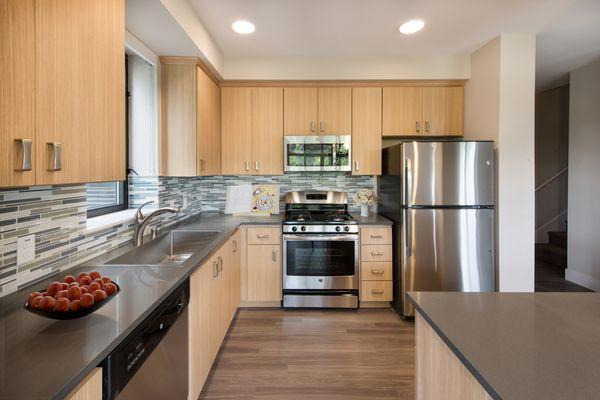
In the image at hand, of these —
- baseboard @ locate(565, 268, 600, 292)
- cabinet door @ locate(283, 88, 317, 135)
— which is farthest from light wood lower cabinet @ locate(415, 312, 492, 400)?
baseboard @ locate(565, 268, 600, 292)

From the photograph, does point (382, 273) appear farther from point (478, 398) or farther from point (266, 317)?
point (478, 398)

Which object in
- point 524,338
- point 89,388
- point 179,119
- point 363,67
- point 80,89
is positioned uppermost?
point 363,67

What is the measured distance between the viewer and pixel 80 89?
4.01 ft

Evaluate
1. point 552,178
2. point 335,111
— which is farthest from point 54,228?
point 552,178

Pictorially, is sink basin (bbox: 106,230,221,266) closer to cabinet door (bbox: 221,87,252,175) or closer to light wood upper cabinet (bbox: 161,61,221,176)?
light wood upper cabinet (bbox: 161,61,221,176)

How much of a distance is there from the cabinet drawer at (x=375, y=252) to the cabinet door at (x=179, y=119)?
1.73 metres

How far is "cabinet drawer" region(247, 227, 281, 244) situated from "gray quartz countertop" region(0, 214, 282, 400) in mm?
1687

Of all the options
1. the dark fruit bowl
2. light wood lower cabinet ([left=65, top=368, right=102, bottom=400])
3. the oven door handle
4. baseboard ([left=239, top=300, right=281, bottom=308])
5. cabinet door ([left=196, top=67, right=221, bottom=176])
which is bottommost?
baseboard ([left=239, top=300, right=281, bottom=308])

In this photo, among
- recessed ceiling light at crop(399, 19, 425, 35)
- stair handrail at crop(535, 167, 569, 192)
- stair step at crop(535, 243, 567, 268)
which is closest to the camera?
recessed ceiling light at crop(399, 19, 425, 35)

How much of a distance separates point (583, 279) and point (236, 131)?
4.39 m

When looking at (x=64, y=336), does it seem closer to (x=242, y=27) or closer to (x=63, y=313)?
(x=63, y=313)

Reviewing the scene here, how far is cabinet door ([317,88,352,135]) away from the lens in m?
3.55

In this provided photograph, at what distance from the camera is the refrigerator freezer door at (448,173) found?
2.96 metres

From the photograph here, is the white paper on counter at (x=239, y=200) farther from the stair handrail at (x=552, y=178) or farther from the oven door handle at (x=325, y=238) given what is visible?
the stair handrail at (x=552, y=178)
